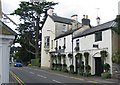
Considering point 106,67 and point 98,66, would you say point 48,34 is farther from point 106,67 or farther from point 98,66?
point 106,67

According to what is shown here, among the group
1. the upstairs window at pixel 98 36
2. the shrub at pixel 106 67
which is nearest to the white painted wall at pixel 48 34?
the upstairs window at pixel 98 36

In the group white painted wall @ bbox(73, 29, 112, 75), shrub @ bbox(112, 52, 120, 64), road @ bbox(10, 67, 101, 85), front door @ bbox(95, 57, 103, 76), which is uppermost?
white painted wall @ bbox(73, 29, 112, 75)

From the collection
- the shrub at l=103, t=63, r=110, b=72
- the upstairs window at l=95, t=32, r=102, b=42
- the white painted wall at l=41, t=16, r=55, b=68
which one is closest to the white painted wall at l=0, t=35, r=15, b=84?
the shrub at l=103, t=63, r=110, b=72

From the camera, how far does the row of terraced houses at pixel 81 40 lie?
19844 millimetres

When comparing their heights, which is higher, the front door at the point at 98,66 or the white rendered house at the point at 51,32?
the white rendered house at the point at 51,32

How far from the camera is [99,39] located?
70.5ft

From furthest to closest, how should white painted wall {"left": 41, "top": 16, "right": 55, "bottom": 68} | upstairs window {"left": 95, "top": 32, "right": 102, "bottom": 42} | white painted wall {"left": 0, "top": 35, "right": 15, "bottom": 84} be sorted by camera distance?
white painted wall {"left": 41, "top": 16, "right": 55, "bottom": 68}, upstairs window {"left": 95, "top": 32, "right": 102, "bottom": 42}, white painted wall {"left": 0, "top": 35, "right": 15, "bottom": 84}

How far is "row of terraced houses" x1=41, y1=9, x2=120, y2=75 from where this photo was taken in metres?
19.8

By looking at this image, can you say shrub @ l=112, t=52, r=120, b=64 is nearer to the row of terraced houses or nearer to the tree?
the row of terraced houses

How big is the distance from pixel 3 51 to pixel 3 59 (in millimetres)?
355

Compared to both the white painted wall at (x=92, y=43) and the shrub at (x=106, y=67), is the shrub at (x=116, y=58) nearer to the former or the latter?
the shrub at (x=106, y=67)

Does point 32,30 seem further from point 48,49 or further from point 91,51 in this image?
point 91,51

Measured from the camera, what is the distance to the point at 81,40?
2519cm

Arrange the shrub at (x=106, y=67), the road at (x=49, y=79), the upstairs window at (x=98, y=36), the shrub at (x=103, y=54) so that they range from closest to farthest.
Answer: the road at (x=49, y=79) < the shrub at (x=106, y=67) < the shrub at (x=103, y=54) < the upstairs window at (x=98, y=36)
